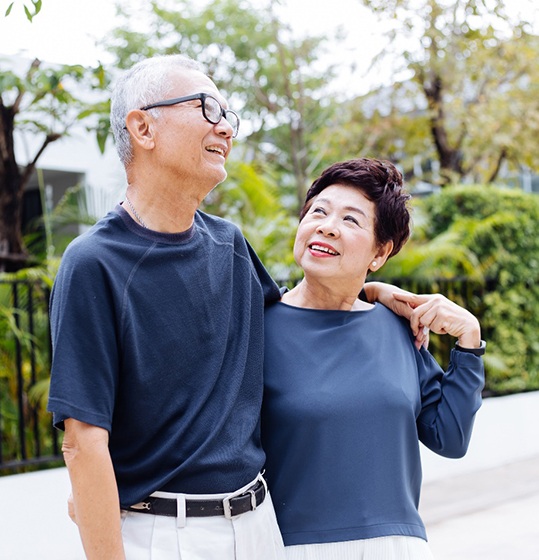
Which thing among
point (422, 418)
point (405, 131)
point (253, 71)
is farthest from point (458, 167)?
point (422, 418)

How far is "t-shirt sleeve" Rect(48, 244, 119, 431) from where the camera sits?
62.2 inches

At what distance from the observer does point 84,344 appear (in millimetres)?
1606

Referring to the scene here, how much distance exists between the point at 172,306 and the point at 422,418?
3.01ft

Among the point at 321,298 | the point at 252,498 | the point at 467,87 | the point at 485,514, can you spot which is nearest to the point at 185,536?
the point at 252,498

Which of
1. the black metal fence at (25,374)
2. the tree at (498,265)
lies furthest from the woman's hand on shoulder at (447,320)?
the tree at (498,265)

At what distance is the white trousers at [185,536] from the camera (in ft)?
5.62

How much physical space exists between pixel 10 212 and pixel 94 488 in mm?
5935

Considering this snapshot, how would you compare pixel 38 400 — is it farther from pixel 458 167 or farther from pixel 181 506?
pixel 458 167

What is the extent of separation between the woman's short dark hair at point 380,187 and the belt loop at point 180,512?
96 cm

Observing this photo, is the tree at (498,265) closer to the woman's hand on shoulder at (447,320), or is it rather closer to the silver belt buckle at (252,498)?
the woman's hand on shoulder at (447,320)

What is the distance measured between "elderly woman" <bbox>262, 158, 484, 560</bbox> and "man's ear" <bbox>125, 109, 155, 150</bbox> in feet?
1.98

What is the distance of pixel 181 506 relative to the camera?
173cm

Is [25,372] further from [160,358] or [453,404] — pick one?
[160,358]

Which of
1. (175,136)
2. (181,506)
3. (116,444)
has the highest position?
(175,136)
